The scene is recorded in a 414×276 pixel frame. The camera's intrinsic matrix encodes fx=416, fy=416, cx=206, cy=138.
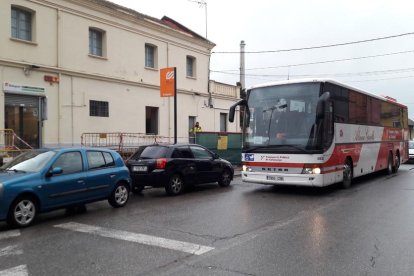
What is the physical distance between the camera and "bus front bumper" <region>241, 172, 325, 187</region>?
442 inches

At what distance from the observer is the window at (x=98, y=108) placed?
20330 millimetres

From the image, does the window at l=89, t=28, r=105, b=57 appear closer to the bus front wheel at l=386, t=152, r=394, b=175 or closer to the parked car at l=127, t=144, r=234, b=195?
the parked car at l=127, t=144, r=234, b=195

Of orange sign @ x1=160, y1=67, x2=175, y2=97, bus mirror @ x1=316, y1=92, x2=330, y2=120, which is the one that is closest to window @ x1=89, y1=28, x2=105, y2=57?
orange sign @ x1=160, y1=67, x2=175, y2=97

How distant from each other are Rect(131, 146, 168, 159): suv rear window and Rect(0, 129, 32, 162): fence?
5.24 meters

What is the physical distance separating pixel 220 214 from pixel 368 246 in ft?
11.4

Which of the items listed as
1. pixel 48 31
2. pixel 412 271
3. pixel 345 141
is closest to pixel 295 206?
pixel 345 141

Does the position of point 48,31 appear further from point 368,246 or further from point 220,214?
point 368,246

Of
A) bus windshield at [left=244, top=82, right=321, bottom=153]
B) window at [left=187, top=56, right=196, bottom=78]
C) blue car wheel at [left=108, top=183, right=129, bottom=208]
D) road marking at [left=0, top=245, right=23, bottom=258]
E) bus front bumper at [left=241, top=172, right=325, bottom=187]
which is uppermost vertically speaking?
window at [left=187, top=56, right=196, bottom=78]

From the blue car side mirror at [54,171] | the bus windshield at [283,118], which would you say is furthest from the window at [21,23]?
the blue car side mirror at [54,171]

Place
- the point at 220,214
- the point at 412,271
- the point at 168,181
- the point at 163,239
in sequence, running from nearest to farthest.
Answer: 1. the point at 412,271
2. the point at 163,239
3. the point at 220,214
4. the point at 168,181

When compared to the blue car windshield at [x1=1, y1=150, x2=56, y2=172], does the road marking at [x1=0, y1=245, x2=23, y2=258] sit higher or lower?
lower

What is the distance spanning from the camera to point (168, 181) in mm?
11852

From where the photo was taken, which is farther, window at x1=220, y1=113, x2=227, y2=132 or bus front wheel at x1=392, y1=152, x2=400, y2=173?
window at x1=220, y1=113, x2=227, y2=132

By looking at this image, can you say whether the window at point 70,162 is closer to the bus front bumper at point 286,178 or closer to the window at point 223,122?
the bus front bumper at point 286,178
